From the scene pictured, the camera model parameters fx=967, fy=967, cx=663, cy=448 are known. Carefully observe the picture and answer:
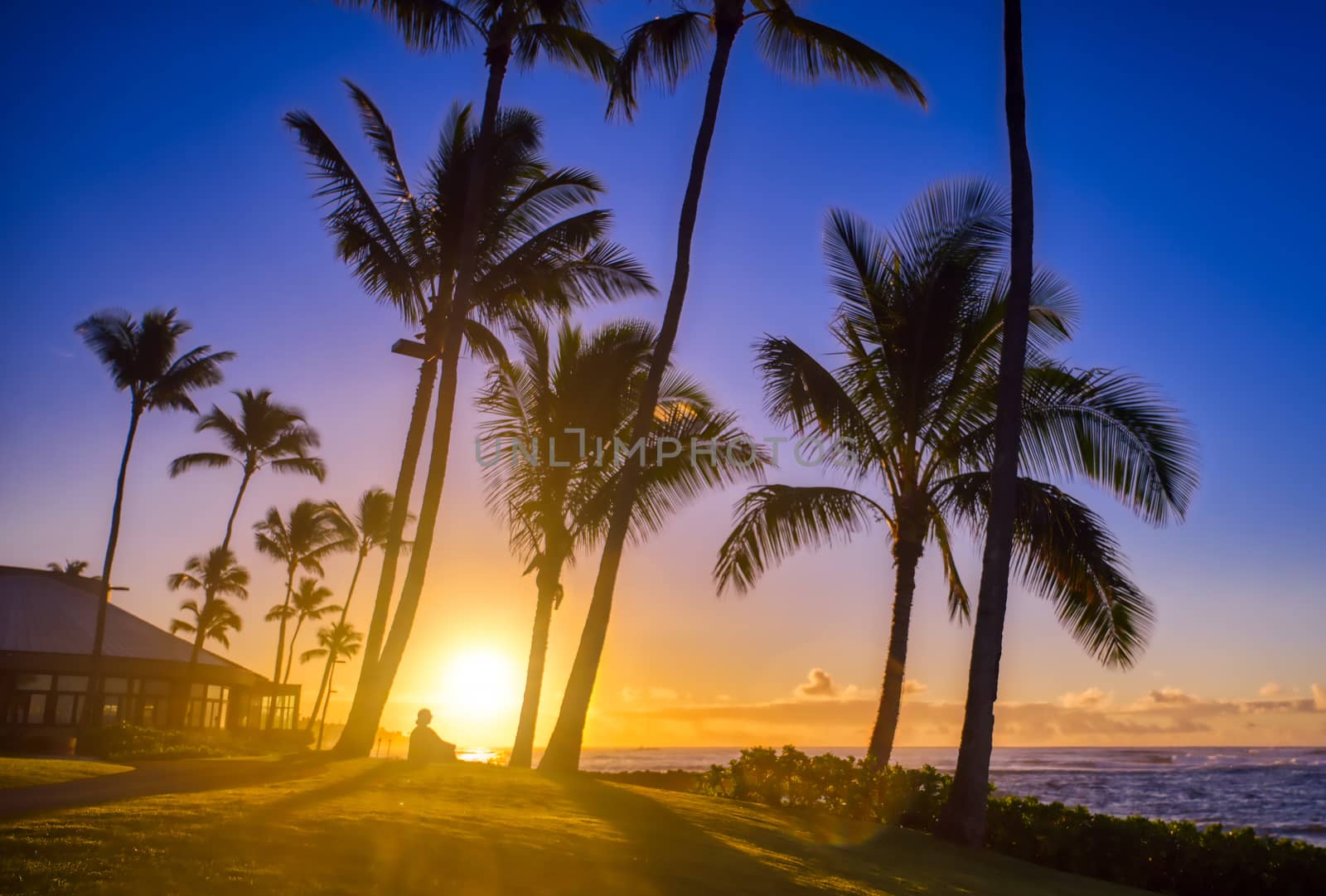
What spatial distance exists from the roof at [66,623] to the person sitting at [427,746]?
26259 millimetres

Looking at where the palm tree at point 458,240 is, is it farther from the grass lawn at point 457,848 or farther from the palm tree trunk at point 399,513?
the grass lawn at point 457,848

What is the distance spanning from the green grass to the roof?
2108cm

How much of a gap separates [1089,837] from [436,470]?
10.6 metres

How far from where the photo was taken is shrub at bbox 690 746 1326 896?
10.7m

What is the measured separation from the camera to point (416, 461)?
16156mm

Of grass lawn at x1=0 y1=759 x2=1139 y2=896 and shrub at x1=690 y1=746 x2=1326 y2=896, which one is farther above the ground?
grass lawn at x1=0 y1=759 x2=1139 y2=896

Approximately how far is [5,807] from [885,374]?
1194 cm

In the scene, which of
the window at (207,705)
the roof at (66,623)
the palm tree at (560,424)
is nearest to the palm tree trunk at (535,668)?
the palm tree at (560,424)

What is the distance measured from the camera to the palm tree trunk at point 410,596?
580 inches

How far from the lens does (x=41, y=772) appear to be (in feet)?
40.3

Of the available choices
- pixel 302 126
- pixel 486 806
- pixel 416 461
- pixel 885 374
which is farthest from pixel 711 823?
pixel 302 126

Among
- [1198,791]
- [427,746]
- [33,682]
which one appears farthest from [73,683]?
[1198,791]

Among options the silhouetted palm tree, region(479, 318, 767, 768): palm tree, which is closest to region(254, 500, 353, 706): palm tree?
the silhouetted palm tree

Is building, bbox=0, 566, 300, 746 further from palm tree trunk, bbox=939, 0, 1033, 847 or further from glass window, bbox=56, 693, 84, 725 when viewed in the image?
palm tree trunk, bbox=939, 0, 1033, 847
